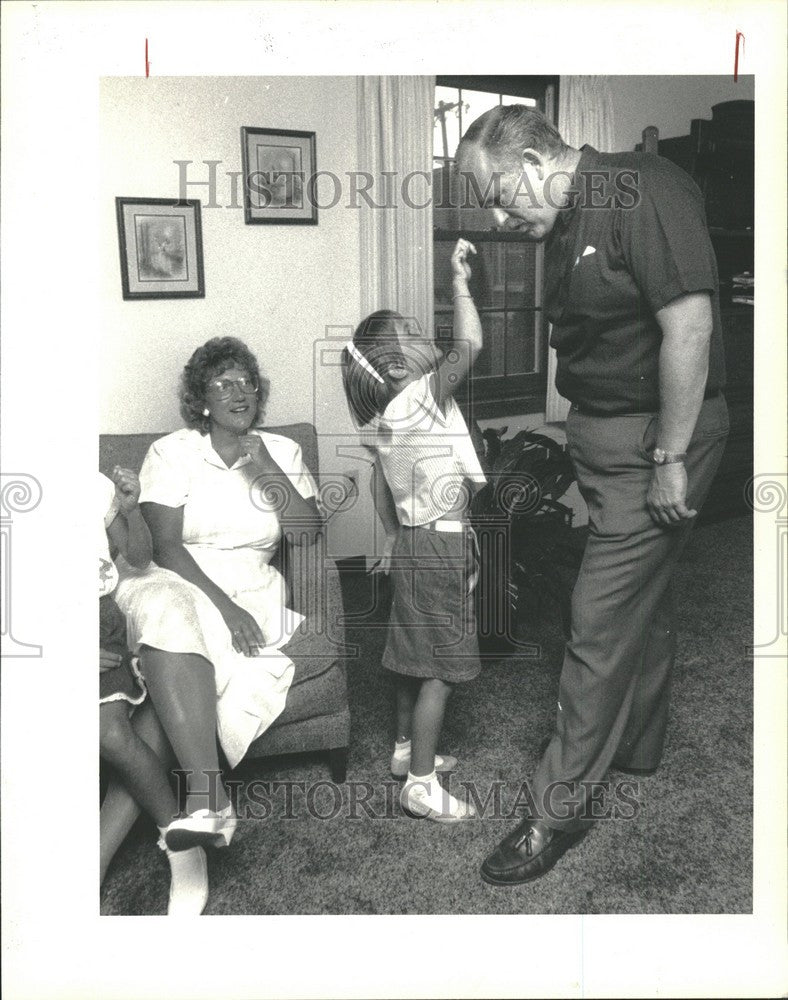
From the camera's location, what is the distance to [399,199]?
350cm

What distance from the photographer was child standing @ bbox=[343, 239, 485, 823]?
6.54 feet

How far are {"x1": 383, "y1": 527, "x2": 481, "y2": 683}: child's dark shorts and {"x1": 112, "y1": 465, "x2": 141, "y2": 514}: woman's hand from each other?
623 mm

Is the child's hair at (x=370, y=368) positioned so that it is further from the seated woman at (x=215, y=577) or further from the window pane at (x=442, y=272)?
the window pane at (x=442, y=272)

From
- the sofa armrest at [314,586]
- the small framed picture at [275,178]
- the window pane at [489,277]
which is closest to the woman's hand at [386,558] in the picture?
the sofa armrest at [314,586]

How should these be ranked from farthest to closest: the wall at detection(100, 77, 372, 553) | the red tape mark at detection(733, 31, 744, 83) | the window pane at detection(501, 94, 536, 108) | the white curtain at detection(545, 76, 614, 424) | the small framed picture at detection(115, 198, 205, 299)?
the window pane at detection(501, 94, 536, 108)
the white curtain at detection(545, 76, 614, 424)
the small framed picture at detection(115, 198, 205, 299)
the wall at detection(100, 77, 372, 553)
the red tape mark at detection(733, 31, 744, 83)

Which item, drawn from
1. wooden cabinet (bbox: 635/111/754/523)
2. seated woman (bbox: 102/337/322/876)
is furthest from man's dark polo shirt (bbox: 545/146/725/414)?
seated woman (bbox: 102/337/322/876)

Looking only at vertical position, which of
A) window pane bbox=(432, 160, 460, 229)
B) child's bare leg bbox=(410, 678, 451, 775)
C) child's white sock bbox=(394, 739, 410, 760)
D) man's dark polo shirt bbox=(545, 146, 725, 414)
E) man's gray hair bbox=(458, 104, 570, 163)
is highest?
window pane bbox=(432, 160, 460, 229)

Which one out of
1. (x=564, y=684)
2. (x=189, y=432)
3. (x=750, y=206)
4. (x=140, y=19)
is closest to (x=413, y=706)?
(x=564, y=684)

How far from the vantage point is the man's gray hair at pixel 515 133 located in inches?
69.3

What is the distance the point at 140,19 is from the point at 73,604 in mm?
1106

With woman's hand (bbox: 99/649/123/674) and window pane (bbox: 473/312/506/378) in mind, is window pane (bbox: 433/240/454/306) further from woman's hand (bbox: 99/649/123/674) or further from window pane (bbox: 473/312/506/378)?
woman's hand (bbox: 99/649/123/674)

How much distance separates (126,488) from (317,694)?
702mm

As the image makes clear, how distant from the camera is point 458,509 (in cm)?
202

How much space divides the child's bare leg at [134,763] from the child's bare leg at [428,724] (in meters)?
0.57
